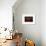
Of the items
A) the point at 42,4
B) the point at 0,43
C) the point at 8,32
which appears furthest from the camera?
the point at 42,4

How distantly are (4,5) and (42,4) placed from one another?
1.45 meters

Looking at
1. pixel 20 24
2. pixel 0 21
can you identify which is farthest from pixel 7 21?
pixel 20 24

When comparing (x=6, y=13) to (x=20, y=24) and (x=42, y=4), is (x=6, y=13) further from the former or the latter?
(x=42, y=4)

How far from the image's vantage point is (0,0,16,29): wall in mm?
3746

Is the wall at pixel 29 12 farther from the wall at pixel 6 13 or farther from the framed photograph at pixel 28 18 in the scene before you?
the wall at pixel 6 13

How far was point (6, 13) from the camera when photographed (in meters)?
3.78

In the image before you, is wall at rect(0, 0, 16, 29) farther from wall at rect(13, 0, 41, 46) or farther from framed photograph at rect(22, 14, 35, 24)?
framed photograph at rect(22, 14, 35, 24)

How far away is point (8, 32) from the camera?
12.1 ft

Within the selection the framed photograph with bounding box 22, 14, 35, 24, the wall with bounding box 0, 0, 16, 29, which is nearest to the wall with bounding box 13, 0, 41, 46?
the framed photograph with bounding box 22, 14, 35, 24

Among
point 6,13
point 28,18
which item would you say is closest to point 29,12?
point 28,18

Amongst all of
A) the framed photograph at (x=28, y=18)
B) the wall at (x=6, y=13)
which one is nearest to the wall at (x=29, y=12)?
the framed photograph at (x=28, y=18)

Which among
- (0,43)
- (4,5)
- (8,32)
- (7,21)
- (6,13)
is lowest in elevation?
(0,43)

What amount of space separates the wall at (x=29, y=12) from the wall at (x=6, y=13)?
72 cm

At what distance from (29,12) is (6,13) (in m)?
1.09
